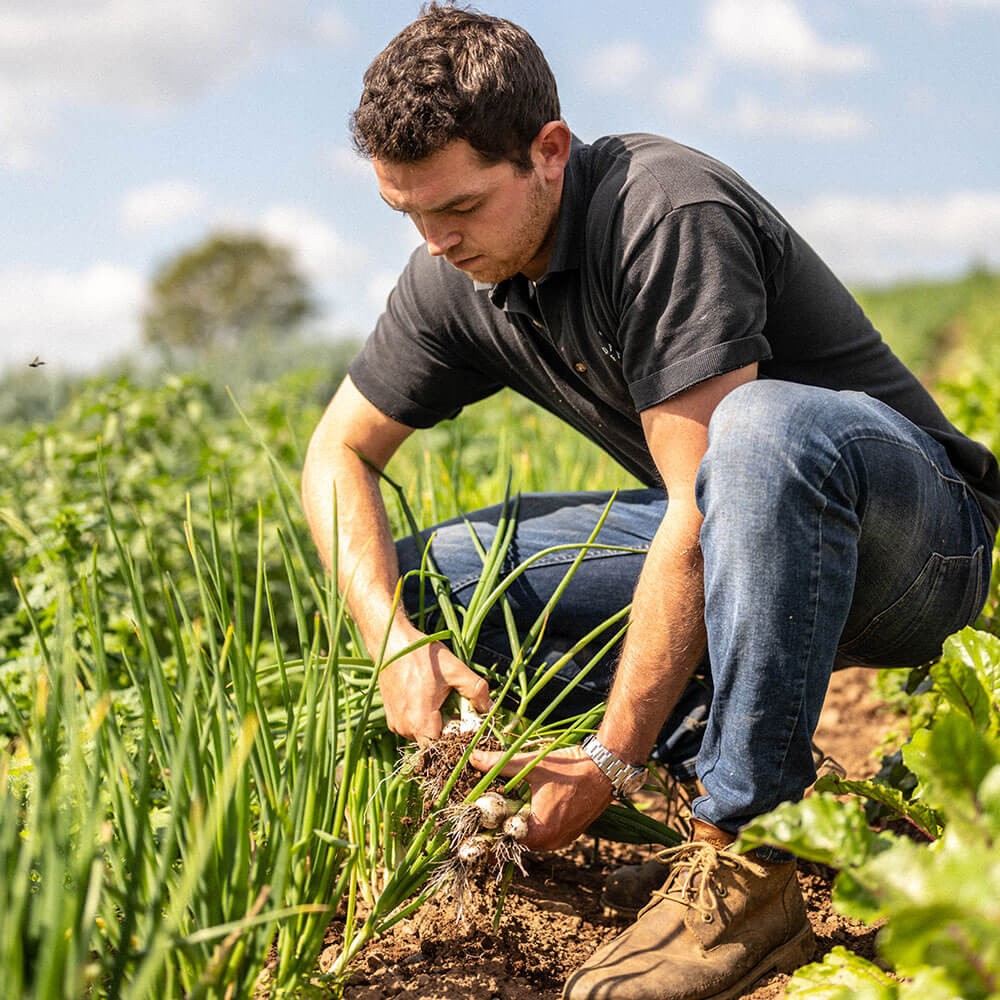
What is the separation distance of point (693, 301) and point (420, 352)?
70 cm

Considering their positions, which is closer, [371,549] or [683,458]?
[683,458]

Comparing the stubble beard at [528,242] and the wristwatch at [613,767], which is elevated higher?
the stubble beard at [528,242]

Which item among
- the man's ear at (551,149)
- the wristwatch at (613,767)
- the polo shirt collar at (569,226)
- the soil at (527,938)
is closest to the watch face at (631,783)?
the wristwatch at (613,767)

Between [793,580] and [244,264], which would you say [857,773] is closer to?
[793,580]

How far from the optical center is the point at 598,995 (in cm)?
135

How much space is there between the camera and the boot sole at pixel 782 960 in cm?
145

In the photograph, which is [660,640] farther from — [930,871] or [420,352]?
[420,352]

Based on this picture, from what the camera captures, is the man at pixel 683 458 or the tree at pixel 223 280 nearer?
the man at pixel 683 458

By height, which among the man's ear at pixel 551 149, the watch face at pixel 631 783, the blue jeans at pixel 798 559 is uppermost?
the man's ear at pixel 551 149

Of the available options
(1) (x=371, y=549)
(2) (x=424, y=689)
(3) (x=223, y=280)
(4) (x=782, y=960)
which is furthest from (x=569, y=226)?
(3) (x=223, y=280)

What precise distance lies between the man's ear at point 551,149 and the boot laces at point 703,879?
42.3 inches

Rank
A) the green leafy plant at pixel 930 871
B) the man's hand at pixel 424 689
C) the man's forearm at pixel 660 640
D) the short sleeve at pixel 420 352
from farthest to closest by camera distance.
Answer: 1. the short sleeve at pixel 420 352
2. the man's hand at pixel 424 689
3. the man's forearm at pixel 660 640
4. the green leafy plant at pixel 930 871

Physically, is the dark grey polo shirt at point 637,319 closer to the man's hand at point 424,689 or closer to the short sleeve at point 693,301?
the short sleeve at point 693,301

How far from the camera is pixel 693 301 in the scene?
5.21ft
